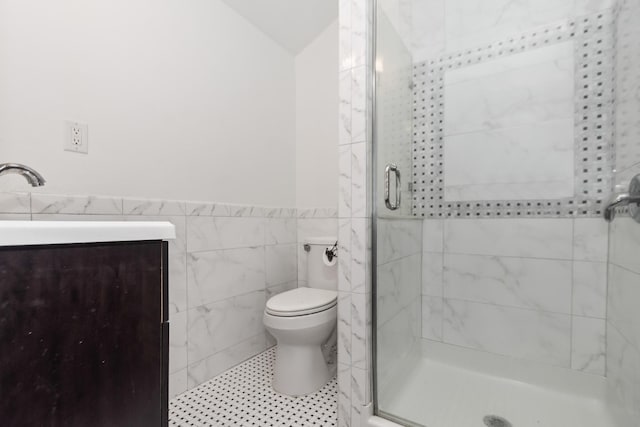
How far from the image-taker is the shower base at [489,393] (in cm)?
126

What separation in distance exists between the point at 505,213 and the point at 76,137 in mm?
1965

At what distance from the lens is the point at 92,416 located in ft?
1.91

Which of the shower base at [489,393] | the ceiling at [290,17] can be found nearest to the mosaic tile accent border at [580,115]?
the shower base at [489,393]

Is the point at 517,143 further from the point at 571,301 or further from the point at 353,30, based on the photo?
the point at 353,30

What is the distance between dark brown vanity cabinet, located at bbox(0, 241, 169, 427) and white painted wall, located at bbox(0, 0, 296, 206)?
785 millimetres

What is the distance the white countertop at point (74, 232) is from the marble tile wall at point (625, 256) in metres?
1.47

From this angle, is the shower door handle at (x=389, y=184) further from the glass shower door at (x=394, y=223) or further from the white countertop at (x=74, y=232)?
the white countertop at (x=74, y=232)

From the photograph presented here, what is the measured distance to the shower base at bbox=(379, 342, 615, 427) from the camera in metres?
1.26

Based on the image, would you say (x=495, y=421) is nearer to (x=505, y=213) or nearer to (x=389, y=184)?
(x=505, y=213)

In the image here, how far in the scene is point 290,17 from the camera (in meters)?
2.02

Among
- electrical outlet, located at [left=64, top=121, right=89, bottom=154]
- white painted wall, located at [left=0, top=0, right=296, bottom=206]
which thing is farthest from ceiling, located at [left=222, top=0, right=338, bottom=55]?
electrical outlet, located at [left=64, top=121, right=89, bottom=154]

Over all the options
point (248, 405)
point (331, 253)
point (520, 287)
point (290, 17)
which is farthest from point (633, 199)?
point (290, 17)

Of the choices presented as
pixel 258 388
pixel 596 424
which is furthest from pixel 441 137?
pixel 258 388

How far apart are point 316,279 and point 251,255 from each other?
1.44 feet
